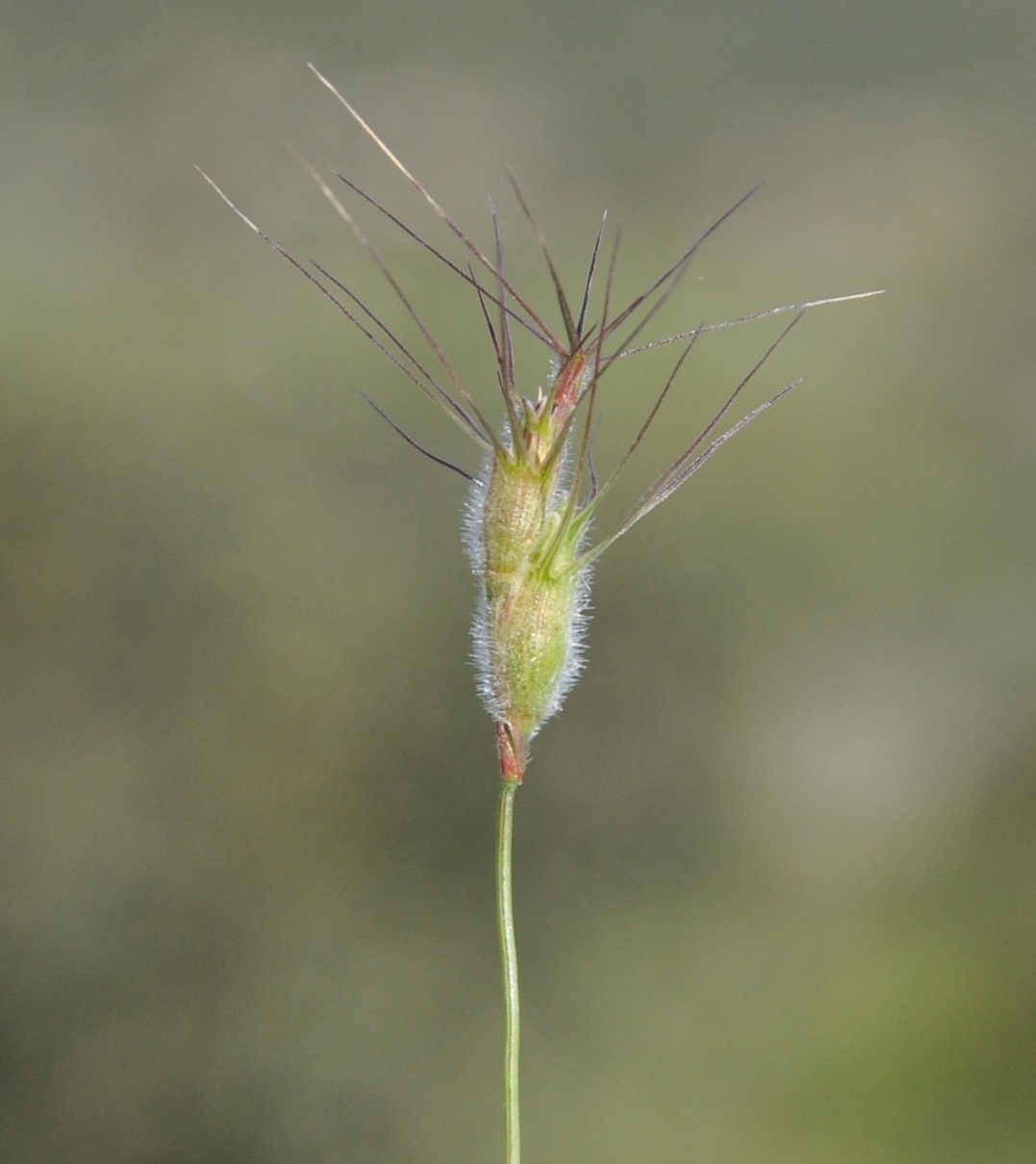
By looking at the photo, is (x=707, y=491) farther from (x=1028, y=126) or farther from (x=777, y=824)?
(x=1028, y=126)

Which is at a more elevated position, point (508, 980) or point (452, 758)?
point (452, 758)

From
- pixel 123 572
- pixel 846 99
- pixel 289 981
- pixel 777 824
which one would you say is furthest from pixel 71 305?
pixel 846 99

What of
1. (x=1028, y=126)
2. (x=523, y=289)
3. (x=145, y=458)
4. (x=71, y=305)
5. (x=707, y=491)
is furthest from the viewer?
(x=1028, y=126)

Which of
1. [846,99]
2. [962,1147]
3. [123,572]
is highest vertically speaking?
[846,99]

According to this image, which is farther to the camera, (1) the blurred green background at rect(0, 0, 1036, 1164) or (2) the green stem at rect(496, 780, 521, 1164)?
(1) the blurred green background at rect(0, 0, 1036, 1164)

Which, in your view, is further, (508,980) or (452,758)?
(452,758)
